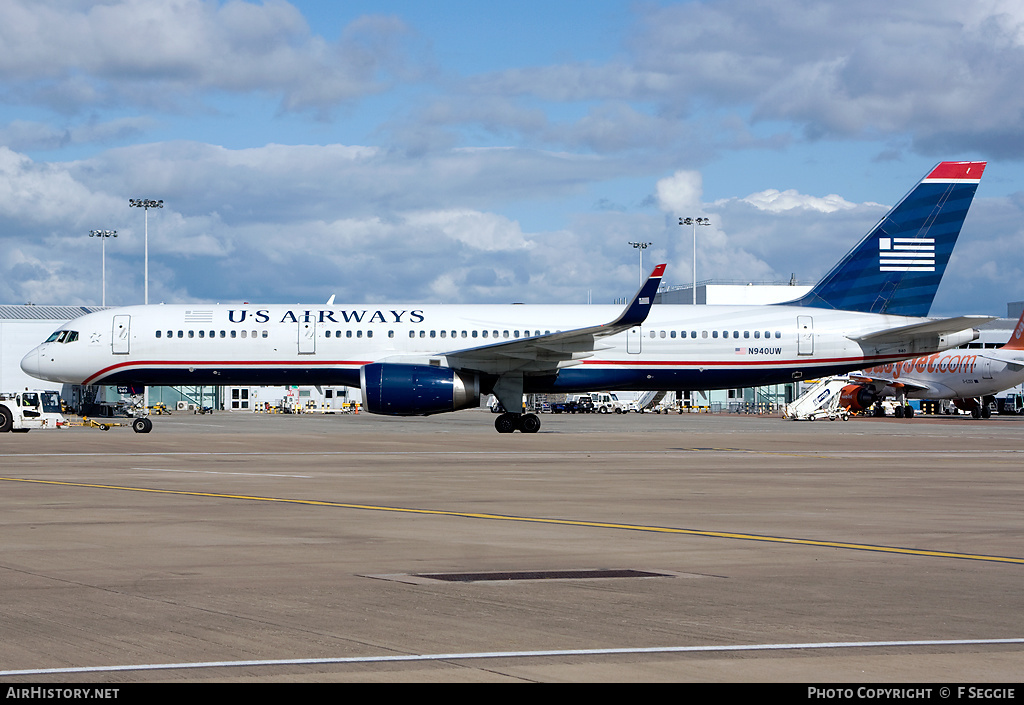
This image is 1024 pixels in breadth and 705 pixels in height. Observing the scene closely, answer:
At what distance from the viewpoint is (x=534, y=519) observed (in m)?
14.9

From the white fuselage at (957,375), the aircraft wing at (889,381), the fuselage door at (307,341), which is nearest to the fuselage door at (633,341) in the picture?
the fuselage door at (307,341)

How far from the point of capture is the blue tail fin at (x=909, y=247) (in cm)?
4562

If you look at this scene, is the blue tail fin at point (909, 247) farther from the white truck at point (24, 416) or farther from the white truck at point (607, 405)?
the white truck at point (607, 405)

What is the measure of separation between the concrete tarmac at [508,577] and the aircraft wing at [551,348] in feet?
53.6

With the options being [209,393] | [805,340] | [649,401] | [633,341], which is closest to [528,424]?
[633,341]

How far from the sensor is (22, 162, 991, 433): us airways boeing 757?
140 feet

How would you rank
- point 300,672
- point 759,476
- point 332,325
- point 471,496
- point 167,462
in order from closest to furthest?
1. point 300,672
2. point 471,496
3. point 759,476
4. point 167,462
5. point 332,325

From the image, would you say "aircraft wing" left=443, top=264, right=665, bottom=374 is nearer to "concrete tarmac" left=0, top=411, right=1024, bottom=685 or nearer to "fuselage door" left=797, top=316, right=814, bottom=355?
"fuselage door" left=797, top=316, right=814, bottom=355

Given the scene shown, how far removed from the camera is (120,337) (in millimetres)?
43125

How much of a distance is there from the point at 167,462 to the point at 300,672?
69.0 ft

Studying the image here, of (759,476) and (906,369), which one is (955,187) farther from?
(906,369)

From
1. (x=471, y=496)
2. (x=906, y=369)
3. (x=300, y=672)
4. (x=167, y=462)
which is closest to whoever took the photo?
(x=300, y=672)

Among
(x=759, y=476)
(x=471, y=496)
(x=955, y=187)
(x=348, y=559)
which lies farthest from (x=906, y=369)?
(x=348, y=559)
